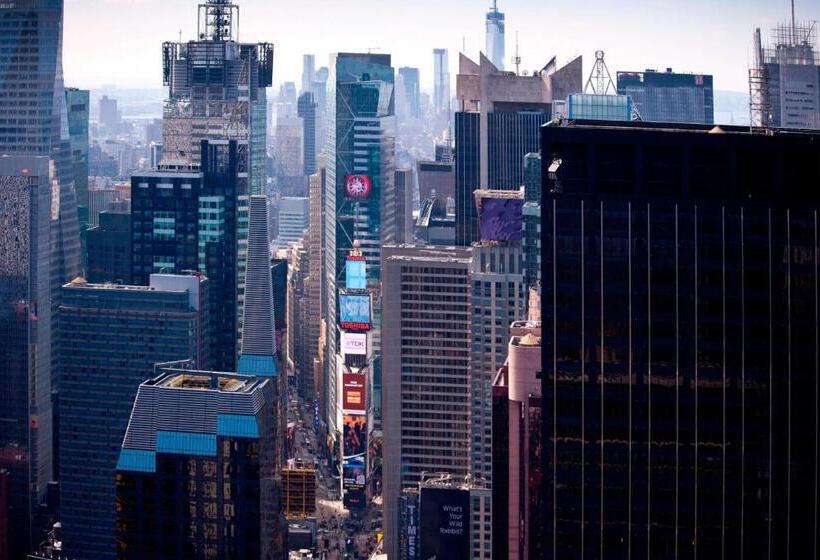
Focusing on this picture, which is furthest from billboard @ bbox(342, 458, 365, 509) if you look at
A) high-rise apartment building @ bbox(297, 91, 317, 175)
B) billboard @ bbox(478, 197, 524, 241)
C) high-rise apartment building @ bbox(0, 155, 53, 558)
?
high-rise apartment building @ bbox(297, 91, 317, 175)

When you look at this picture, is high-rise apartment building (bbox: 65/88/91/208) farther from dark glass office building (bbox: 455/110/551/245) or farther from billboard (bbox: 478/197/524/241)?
billboard (bbox: 478/197/524/241)

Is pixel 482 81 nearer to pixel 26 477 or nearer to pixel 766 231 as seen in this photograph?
pixel 26 477

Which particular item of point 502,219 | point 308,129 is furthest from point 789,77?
point 308,129

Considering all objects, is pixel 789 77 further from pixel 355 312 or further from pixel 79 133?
pixel 79 133

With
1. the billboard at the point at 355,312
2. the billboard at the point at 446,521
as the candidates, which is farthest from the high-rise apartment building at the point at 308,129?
the billboard at the point at 446,521

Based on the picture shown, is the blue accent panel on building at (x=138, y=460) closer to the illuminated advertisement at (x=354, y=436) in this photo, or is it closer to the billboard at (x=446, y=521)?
the billboard at (x=446, y=521)

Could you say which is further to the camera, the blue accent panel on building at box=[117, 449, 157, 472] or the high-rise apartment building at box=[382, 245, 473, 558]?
the high-rise apartment building at box=[382, 245, 473, 558]

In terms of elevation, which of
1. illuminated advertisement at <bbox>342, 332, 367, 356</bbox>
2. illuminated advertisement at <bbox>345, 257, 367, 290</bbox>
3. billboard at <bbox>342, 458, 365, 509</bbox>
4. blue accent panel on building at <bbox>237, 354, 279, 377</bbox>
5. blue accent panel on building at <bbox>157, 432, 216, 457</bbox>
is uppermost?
illuminated advertisement at <bbox>345, 257, 367, 290</bbox>

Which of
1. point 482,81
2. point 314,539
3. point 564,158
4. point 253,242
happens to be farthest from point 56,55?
point 564,158
